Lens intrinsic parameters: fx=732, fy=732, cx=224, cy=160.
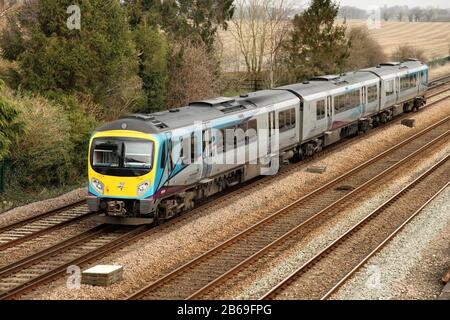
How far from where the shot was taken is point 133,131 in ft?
60.8

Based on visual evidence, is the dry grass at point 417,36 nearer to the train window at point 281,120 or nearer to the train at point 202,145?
the train at point 202,145

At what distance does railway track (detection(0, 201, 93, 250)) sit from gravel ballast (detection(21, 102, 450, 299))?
9.46 feet

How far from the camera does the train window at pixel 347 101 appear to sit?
30938 mm

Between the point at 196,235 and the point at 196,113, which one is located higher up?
the point at 196,113

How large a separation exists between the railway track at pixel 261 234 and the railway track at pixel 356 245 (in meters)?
1.40

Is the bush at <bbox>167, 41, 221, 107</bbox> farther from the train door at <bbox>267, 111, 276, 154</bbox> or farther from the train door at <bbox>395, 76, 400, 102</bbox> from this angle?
the train door at <bbox>267, 111, 276, 154</bbox>

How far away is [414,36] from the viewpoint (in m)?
97.9

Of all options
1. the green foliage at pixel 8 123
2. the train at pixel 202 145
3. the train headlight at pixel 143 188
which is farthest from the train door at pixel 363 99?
the train headlight at pixel 143 188

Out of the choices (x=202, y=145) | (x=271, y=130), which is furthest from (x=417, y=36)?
(x=202, y=145)

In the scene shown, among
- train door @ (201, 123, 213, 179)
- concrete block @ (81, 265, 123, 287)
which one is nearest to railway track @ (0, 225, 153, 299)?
concrete block @ (81, 265, 123, 287)

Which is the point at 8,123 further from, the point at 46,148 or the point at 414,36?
the point at 414,36

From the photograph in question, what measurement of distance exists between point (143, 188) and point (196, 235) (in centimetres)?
182
